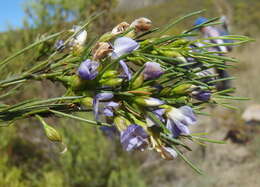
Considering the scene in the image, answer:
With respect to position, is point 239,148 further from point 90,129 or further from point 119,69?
point 119,69

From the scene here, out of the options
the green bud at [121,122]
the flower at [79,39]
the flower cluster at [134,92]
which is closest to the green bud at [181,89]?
the flower cluster at [134,92]

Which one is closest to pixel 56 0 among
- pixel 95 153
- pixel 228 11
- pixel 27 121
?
pixel 27 121

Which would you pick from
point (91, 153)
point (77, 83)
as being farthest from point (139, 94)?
point (91, 153)

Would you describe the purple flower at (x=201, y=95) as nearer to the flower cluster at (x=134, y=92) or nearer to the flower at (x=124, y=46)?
the flower cluster at (x=134, y=92)

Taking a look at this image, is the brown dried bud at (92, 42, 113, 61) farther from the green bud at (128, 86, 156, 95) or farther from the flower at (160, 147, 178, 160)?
the flower at (160, 147, 178, 160)

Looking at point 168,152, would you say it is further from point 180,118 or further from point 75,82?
point 75,82
